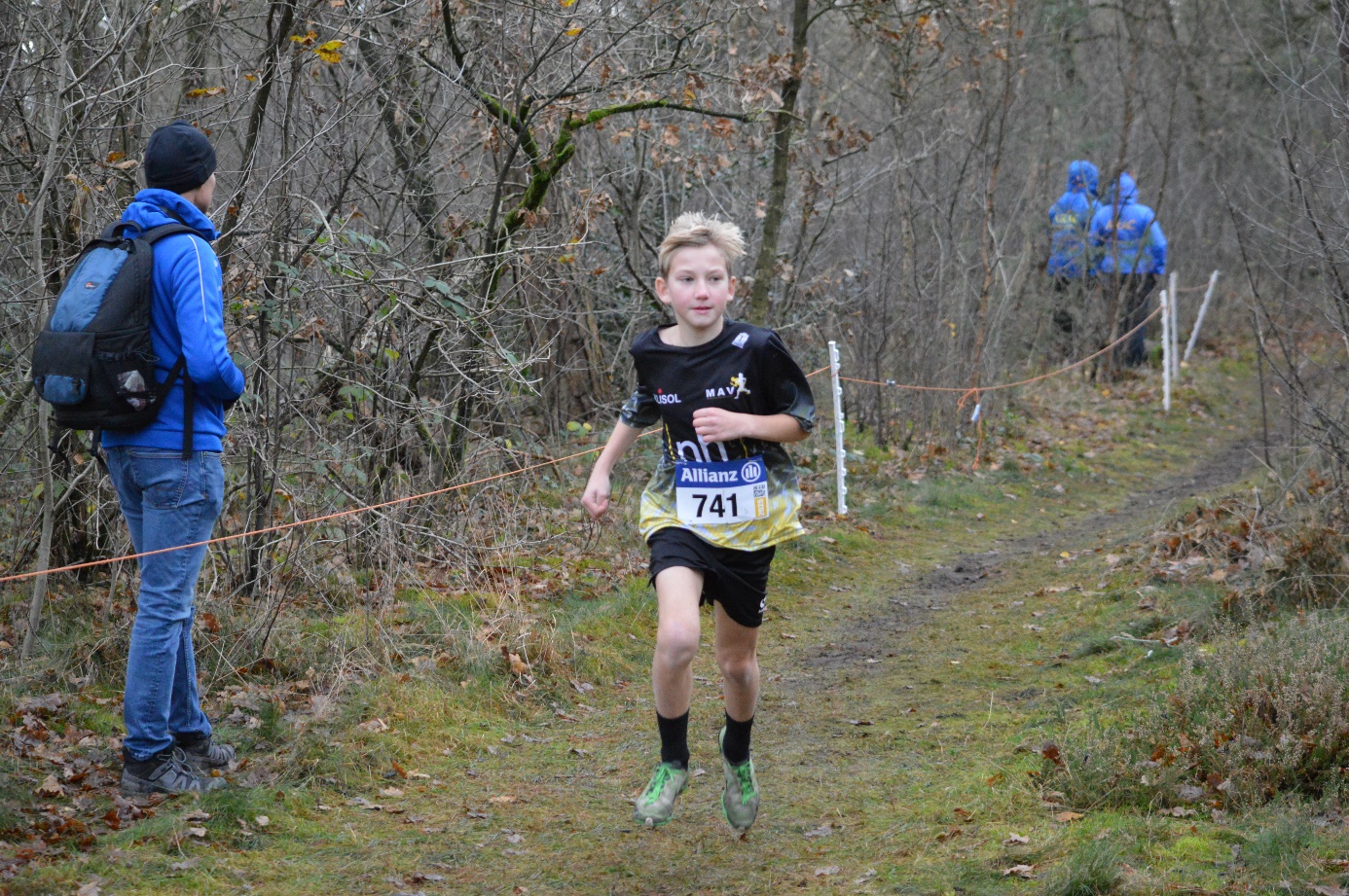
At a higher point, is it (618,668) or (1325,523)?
(1325,523)

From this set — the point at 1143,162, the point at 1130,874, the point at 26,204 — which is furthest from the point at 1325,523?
the point at 1143,162

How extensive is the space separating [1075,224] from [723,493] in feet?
45.1

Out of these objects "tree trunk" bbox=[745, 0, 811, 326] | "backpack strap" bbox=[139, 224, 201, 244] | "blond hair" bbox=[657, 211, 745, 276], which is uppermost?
"tree trunk" bbox=[745, 0, 811, 326]

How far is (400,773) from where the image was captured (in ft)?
16.3

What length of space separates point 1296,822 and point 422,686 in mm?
3597

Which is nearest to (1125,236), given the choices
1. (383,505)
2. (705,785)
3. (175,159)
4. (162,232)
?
(383,505)

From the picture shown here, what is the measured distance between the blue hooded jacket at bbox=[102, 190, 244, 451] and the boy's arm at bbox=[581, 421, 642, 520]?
4.25 feet

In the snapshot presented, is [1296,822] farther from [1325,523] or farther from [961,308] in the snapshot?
[961,308]

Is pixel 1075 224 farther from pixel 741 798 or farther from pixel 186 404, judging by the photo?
pixel 186 404

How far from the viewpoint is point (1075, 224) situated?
1645cm

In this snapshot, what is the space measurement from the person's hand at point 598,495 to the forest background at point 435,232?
215 centimetres

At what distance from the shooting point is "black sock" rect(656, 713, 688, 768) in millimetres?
4180

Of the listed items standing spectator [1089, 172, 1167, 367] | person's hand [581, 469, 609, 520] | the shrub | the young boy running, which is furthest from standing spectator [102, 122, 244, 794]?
standing spectator [1089, 172, 1167, 367]

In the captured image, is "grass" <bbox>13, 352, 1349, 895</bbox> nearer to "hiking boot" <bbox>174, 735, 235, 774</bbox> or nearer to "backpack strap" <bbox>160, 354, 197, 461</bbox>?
"hiking boot" <bbox>174, 735, 235, 774</bbox>
